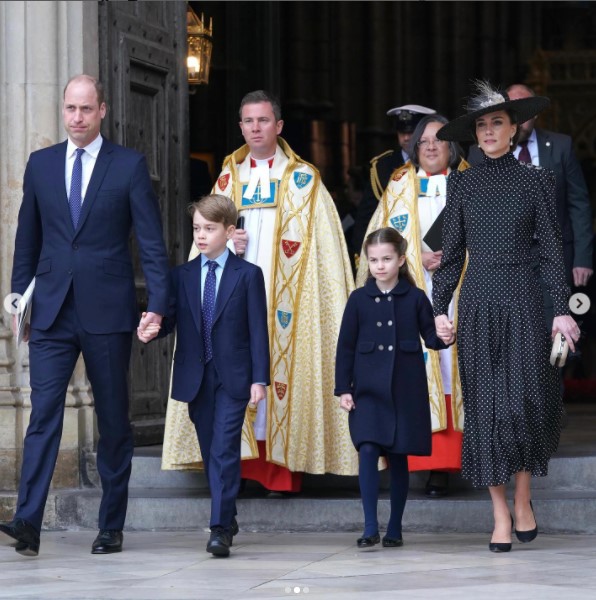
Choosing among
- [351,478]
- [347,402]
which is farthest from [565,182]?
[347,402]

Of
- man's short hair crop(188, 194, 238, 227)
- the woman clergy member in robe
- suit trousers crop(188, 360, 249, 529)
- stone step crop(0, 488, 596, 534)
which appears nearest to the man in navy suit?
man's short hair crop(188, 194, 238, 227)

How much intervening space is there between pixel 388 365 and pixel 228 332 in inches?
28.9

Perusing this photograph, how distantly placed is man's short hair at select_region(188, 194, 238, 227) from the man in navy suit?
20 cm

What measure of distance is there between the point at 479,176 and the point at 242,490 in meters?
2.16

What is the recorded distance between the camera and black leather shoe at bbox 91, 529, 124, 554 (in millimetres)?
7406

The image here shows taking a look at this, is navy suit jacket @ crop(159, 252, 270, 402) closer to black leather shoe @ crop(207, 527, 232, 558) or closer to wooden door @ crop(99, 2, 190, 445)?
black leather shoe @ crop(207, 527, 232, 558)

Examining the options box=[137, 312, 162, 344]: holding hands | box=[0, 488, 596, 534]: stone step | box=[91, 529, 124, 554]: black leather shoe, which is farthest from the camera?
box=[0, 488, 596, 534]: stone step

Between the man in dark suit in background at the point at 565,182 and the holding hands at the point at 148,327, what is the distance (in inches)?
90.1

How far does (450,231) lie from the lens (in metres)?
7.54

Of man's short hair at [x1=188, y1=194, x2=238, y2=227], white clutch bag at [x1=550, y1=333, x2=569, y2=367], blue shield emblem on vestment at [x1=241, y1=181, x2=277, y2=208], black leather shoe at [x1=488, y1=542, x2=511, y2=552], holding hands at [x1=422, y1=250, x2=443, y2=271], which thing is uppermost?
blue shield emblem on vestment at [x1=241, y1=181, x2=277, y2=208]

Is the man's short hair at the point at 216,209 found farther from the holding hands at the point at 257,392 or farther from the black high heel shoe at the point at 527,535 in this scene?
the black high heel shoe at the point at 527,535

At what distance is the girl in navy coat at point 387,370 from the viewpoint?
24.5 feet

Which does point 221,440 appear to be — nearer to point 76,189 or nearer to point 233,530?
point 233,530

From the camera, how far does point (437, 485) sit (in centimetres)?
834
